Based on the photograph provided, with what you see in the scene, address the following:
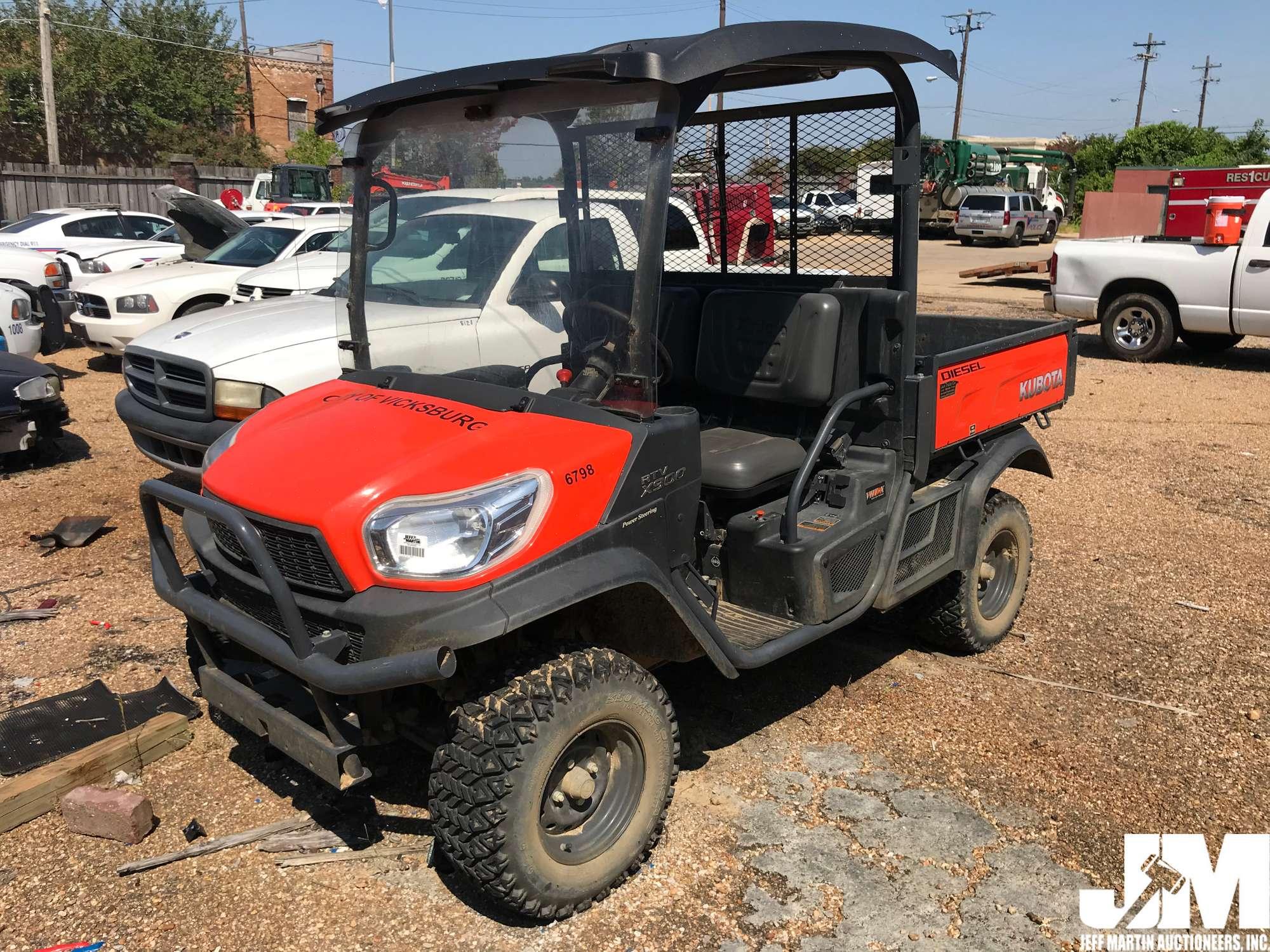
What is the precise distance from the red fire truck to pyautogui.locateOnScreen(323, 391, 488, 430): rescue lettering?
65.0 feet

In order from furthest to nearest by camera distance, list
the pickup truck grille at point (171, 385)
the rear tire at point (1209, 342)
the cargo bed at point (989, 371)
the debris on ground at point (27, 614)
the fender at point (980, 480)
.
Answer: the rear tire at point (1209, 342), the pickup truck grille at point (171, 385), the debris on ground at point (27, 614), the fender at point (980, 480), the cargo bed at point (989, 371)

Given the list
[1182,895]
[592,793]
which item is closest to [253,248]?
[592,793]

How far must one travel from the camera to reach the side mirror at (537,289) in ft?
11.3

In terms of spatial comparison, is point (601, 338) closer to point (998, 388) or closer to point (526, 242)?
point (526, 242)

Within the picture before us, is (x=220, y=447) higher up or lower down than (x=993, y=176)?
lower down

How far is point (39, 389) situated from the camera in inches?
291

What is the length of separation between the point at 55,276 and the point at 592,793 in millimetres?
12181

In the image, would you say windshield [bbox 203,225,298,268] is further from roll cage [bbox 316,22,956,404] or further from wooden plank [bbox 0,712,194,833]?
wooden plank [bbox 0,712,194,833]

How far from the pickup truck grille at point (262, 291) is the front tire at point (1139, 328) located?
9.45m

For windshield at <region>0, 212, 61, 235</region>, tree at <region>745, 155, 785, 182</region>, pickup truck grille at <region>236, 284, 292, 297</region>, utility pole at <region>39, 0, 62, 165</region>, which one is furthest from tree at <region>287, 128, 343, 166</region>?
tree at <region>745, 155, 785, 182</region>

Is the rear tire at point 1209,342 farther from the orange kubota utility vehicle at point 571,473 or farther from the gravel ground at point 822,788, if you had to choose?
the orange kubota utility vehicle at point 571,473

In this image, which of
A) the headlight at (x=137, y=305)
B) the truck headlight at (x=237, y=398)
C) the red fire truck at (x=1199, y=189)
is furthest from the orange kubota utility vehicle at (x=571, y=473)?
the red fire truck at (x=1199, y=189)

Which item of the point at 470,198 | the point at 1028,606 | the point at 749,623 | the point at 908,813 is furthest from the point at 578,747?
the point at 1028,606

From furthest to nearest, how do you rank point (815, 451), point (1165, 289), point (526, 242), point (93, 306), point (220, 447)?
point (1165, 289) → point (93, 306) → point (815, 451) → point (220, 447) → point (526, 242)
